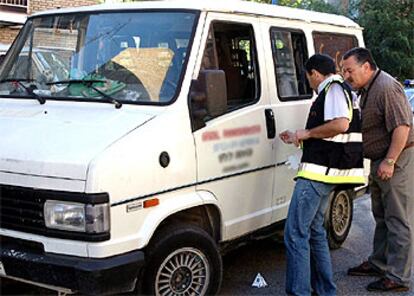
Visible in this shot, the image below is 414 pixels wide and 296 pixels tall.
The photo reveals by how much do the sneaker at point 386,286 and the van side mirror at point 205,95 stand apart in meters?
2.09

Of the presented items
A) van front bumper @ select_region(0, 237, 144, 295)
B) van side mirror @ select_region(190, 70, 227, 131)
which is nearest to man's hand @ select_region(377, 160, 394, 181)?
van side mirror @ select_region(190, 70, 227, 131)

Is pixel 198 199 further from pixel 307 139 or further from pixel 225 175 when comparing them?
pixel 307 139

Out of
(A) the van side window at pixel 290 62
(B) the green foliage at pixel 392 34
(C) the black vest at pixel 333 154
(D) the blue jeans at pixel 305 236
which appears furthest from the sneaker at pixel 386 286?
(B) the green foliage at pixel 392 34

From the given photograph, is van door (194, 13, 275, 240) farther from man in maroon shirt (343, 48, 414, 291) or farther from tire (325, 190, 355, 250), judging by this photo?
tire (325, 190, 355, 250)

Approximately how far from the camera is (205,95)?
3.81 metres

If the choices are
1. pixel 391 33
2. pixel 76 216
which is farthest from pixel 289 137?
pixel 391 33

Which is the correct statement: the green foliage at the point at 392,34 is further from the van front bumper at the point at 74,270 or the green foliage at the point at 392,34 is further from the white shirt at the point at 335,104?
the van front bumper at the point at 74,270

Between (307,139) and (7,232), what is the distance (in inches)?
83.4

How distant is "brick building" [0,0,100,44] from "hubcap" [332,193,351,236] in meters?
9.11

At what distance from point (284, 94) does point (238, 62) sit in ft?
1.64

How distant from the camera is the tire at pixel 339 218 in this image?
552cm

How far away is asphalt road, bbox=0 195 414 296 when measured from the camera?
4.64 m

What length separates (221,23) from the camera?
4238mm

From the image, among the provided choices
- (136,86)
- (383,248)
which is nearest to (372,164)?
(383,248)
